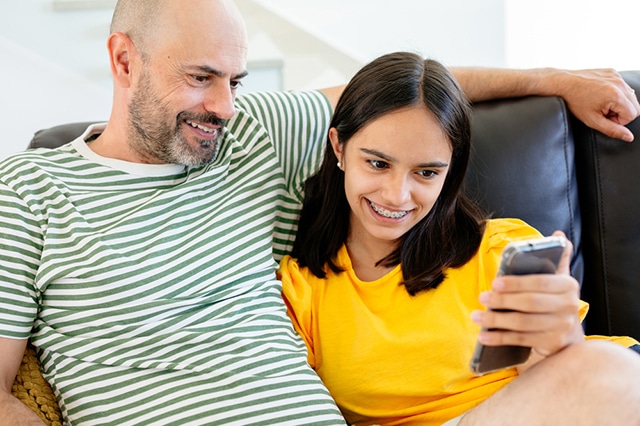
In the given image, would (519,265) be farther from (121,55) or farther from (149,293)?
(121,55)

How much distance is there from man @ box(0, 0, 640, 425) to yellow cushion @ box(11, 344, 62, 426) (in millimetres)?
22

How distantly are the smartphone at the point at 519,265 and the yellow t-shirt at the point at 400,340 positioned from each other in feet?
0.96

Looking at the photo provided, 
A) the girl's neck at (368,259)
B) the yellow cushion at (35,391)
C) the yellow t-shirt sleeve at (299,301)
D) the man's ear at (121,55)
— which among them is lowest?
the yellow cushion at (35,391)

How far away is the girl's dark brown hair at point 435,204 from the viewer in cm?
149

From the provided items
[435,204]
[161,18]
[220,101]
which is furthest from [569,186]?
[161,18]

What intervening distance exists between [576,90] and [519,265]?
2.79ft

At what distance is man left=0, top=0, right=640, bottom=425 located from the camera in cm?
143

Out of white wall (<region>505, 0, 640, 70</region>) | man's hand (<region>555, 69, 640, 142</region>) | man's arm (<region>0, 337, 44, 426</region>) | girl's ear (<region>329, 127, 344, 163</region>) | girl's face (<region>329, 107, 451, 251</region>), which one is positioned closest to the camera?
man's arm (<region>0, 337, 44, 426</region>)

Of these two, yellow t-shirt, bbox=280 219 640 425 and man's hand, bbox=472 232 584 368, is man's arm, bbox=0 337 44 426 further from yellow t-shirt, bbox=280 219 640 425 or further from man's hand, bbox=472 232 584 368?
man's hand, bbox=472 232 584 368

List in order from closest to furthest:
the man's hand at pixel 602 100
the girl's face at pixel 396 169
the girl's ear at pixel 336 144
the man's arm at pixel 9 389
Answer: the man's arm at pixel 9 389
the girl's face at pixel 396 169
the girl's ear at pixel 336 144
the man's hand at pixel 602 100

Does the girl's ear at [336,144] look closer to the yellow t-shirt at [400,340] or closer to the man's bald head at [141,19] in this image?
the yellow t-shirt at [400,340]

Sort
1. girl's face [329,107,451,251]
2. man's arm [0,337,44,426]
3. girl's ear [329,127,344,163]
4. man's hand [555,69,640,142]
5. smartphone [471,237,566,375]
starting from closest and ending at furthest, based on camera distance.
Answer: smartphone [471,237,566,375]
man's arm [0,337,44,426]
girl's face [329,107,451,251]
girl's ear [329,127,344,163]
man's hand [555,69,640,142]

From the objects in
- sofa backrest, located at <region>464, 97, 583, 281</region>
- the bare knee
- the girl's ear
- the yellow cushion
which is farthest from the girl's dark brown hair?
the yellow cushion

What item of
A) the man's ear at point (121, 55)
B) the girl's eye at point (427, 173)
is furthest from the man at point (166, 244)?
the girl's eye at point (427, 173)
